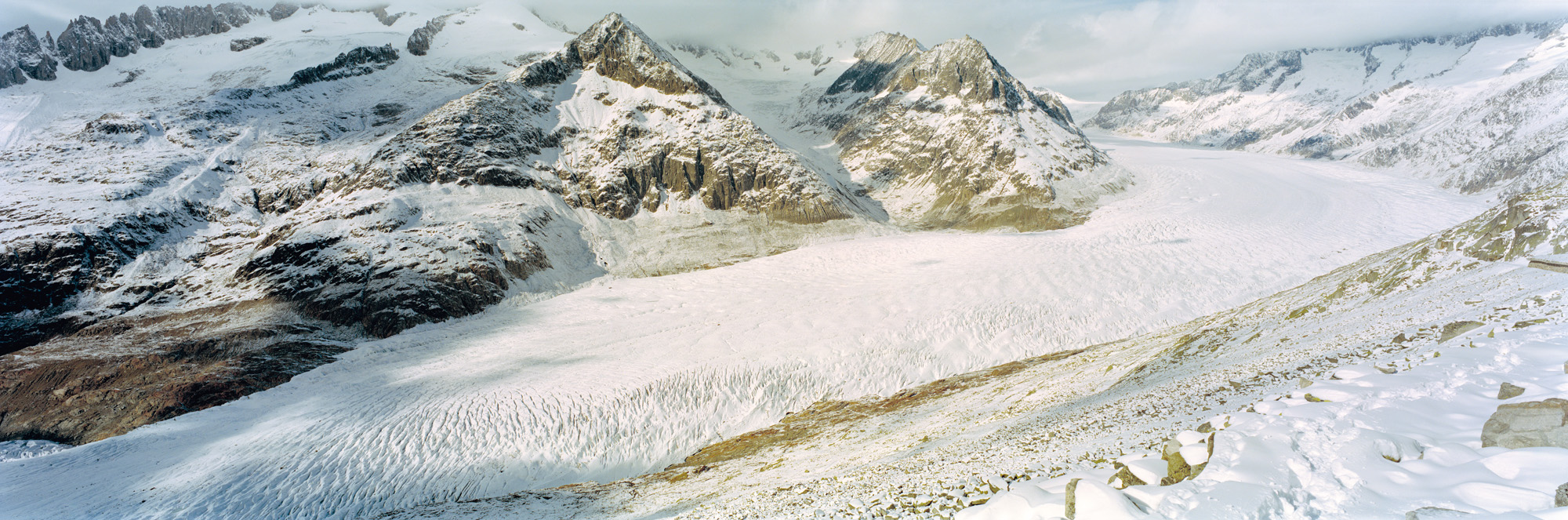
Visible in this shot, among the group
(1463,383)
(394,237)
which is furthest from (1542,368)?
(394,237)

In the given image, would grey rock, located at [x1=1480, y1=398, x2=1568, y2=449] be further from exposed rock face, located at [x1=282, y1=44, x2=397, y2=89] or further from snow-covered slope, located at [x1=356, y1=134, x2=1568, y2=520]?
exposed rock face, located at [x1=282, y1=44, x2=397, y2=89]

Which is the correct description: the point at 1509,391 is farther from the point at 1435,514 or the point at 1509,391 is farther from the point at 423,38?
the point at 423,38

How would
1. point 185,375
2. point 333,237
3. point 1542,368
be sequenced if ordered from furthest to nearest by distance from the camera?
point 333,237 → point 185,375 → point 1542,368

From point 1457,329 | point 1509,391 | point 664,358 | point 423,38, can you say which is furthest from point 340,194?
point 1457,329

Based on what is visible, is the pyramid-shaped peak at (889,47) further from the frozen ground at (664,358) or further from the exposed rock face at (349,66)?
the exposed rock face at (349,66)

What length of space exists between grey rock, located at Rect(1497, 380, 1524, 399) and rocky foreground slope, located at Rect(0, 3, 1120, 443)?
159 ft

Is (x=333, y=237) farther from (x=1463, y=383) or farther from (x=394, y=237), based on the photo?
(x=1463, y=383)

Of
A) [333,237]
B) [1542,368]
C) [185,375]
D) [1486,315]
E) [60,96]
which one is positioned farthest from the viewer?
[60,96]

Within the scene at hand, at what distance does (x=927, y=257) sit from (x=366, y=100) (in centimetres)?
8438

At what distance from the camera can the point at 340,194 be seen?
185ft

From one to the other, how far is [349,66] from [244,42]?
3612 cm

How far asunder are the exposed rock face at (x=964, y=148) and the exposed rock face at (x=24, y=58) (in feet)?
424

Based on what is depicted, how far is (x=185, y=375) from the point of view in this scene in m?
33.8

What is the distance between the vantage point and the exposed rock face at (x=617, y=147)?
63.5 m
